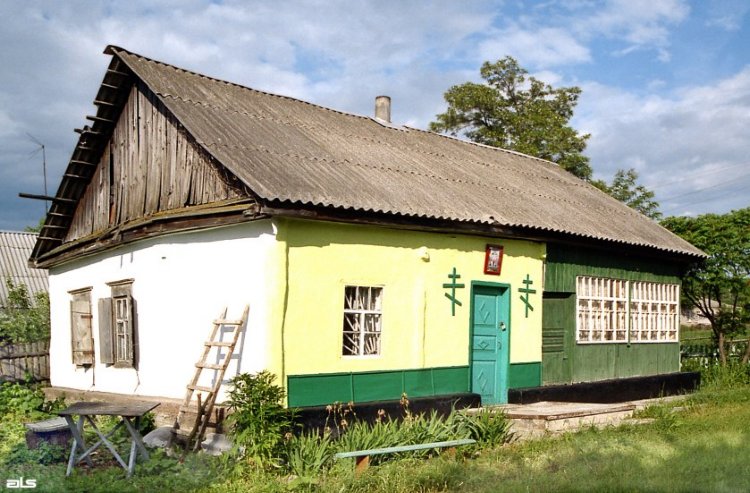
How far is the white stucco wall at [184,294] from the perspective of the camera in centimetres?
963

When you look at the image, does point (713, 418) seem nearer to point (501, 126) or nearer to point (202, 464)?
point (202, 464)

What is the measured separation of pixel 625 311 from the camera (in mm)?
15391

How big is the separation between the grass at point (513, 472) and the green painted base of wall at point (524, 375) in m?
2.62

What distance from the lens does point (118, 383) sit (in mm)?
12828

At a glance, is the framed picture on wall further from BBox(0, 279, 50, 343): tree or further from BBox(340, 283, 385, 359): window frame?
BBox(0, 279, 50, 343): tree

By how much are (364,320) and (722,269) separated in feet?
34.7

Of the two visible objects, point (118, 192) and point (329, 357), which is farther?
point (118, 192)

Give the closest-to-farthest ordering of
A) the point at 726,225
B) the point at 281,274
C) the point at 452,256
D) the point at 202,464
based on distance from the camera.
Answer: the point at 202,464 < the point at 281,274 < the point at 452,256 < the point at 726,225

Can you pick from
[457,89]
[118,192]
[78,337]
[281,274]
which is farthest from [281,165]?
[457,89]

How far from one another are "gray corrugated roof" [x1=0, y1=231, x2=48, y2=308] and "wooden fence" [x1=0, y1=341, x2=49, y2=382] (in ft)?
26.6

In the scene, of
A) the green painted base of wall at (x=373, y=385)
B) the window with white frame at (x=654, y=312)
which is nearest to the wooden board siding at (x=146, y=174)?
the green painted base of wall at (x=373, y=385)

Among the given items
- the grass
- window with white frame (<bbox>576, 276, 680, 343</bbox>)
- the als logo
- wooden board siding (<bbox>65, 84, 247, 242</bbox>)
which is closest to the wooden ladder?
the grass

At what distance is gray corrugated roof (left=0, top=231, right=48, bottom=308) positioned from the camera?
25.4 meters

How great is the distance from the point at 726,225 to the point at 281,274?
1221 cm
